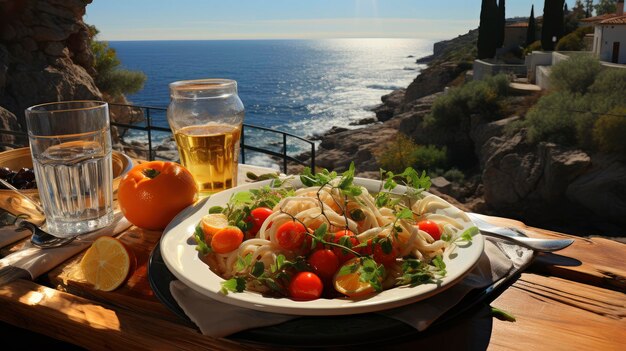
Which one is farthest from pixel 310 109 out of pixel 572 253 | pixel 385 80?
pixel 572 253

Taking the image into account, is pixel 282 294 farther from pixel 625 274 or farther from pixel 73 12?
pixel 73 12

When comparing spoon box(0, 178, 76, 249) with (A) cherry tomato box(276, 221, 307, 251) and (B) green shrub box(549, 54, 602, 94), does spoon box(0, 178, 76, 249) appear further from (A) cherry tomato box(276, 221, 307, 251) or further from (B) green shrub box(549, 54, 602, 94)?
(B) green shrub box(549, 54, 602, 94)

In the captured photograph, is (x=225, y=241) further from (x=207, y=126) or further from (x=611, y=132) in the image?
(x=611, y=132)

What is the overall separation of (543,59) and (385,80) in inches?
2408

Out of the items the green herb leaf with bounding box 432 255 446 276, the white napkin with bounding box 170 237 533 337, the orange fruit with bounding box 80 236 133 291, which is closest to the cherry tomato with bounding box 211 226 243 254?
the white napkin with bounding box 170 237 533 337

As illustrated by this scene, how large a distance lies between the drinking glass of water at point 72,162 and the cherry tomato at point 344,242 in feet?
2.38

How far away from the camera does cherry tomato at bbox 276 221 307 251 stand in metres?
1.03

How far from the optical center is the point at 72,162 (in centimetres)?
137

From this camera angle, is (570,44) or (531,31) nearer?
(570,44)

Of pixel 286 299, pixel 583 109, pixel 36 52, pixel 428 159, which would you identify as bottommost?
pixel 428 159

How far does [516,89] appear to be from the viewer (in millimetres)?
21734

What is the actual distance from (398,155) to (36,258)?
67.6ft

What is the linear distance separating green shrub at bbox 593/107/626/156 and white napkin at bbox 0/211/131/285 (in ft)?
56.2

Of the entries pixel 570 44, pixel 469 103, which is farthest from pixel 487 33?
pixel 469 103
